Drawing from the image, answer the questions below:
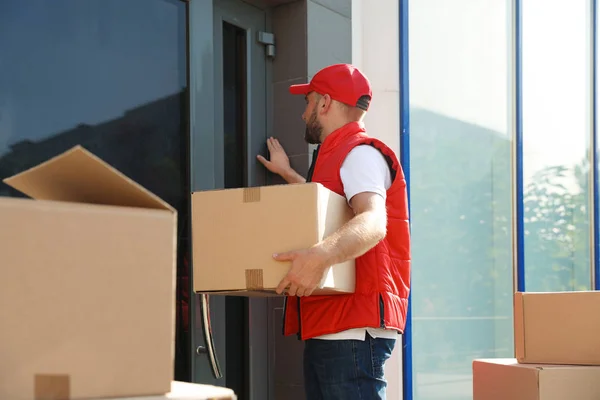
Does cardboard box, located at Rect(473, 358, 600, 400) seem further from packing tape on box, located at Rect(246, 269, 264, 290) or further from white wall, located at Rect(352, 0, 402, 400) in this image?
packing tape on box, located at Rect(246, 269, 264, 290)

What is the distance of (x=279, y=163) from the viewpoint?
11.5 feet

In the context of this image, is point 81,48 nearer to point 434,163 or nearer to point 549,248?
point 434,163

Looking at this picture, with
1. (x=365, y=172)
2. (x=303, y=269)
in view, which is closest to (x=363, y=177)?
(x=365, y=172)

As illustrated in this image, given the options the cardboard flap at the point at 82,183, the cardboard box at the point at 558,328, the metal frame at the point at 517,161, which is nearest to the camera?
the cardboard flap at the point at 82,183

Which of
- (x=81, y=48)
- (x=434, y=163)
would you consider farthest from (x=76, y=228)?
(x=434, y=163)

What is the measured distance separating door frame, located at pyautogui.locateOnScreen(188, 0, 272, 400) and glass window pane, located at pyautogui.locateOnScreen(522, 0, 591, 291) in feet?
6.89

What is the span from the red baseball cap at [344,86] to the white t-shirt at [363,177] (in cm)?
24

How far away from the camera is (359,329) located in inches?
100

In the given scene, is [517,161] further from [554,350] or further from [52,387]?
[52,387]

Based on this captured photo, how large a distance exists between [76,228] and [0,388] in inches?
10.4

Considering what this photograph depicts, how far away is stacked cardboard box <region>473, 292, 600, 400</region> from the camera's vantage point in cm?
313

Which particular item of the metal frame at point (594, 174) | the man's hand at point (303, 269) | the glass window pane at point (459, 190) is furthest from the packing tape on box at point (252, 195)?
the metal frame at point (594, 174)

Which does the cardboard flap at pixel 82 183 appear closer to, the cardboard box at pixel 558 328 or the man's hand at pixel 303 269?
the man's hand at pixel 303 269

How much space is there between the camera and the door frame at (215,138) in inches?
128
